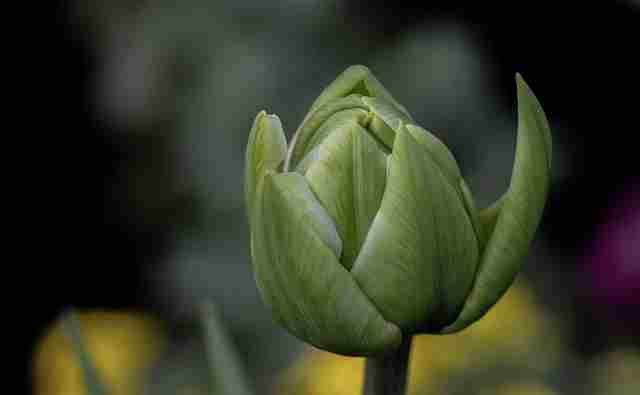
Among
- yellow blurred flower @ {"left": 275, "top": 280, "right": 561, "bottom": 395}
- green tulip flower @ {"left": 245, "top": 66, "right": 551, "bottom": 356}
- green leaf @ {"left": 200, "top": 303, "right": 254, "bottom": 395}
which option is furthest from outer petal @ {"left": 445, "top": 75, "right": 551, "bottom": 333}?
yellow blurred flower @ {"left": 275, "top": 280, "right": 561, "bottom": 395}

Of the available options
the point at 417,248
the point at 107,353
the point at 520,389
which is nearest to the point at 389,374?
the point at 417,248

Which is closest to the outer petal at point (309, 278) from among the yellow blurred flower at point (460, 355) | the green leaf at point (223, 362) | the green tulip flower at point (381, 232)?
the green tulip flower at point (381, 232)

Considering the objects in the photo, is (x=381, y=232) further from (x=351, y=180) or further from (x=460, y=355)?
(x=460, y=355)

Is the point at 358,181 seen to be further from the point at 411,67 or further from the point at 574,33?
the point at 574,33

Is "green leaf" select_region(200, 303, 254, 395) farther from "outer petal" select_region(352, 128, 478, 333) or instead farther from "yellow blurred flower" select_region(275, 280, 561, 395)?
"yellow blurred flower" select_region(275, 280, 561, 395)

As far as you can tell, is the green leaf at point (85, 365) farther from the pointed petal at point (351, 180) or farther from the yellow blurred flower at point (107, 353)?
the yellow blurred flower at point (107, 353)

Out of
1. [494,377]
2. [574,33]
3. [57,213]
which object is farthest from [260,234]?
[57,213]

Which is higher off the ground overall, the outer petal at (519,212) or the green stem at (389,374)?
the outer petal at (519,212)
